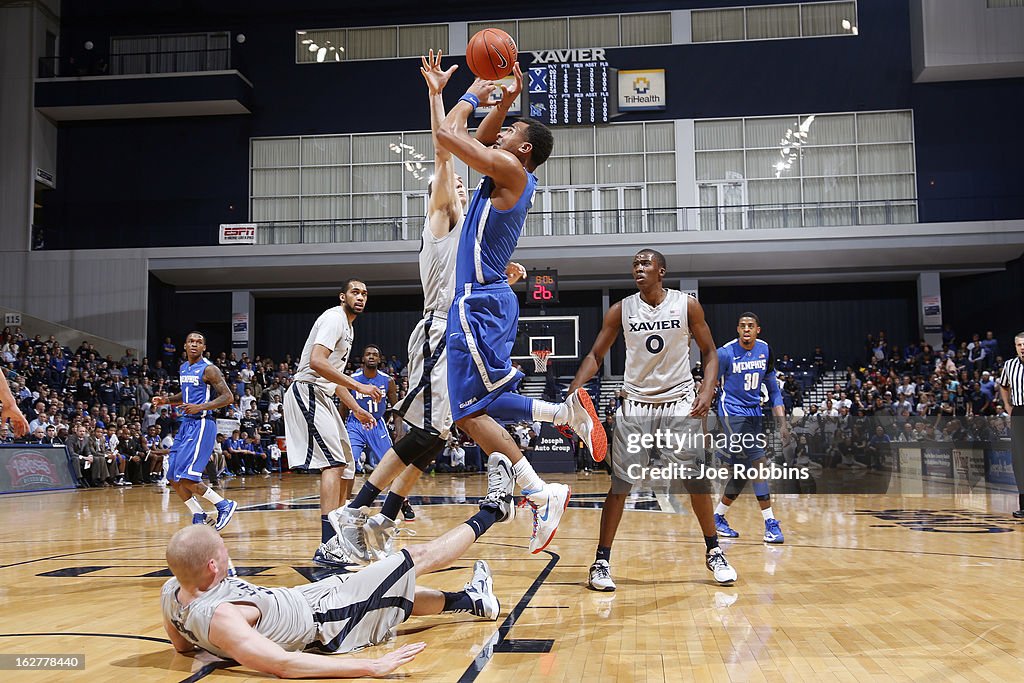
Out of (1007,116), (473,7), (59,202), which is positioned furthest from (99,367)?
(1007,116)

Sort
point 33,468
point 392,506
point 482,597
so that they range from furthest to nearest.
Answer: point 33,468
point 392,506
point 482,597

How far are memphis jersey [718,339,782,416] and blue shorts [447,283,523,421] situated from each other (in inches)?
171

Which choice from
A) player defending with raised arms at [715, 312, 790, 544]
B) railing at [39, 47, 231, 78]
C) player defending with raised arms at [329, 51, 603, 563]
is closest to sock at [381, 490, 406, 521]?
player defending with raised arms at [329, 51, 603, 563]

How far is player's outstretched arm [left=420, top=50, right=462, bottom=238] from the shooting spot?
4184 mm

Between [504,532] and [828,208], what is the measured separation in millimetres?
20064

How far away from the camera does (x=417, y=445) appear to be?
13.8 ft

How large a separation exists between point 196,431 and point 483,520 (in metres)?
4.38

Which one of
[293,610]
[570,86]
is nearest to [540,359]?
[570,86]

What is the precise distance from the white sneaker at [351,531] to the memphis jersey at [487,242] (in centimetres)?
120

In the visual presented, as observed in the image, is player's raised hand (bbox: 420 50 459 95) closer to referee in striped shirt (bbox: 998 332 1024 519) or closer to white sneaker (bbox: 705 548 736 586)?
white sneaker (bbox: 705 548 736 586)

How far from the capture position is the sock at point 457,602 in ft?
12.5

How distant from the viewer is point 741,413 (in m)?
8.23

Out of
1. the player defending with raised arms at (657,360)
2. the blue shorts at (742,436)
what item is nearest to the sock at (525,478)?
the player defending with raised arms at (657,360)

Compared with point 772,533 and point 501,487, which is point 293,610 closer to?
point 501,487
